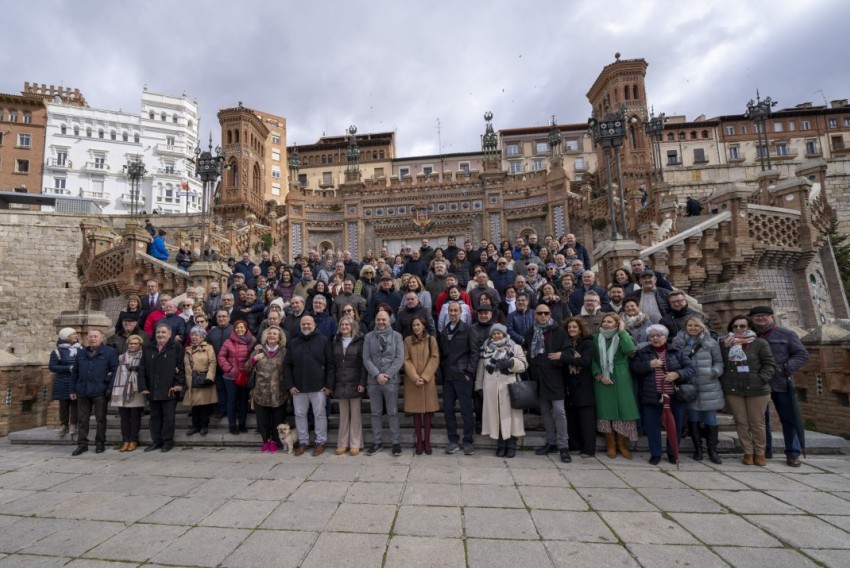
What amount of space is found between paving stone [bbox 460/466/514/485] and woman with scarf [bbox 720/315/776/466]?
3.13m

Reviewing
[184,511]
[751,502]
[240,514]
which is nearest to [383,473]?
[240,514]

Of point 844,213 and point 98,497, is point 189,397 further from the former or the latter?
point 844,213

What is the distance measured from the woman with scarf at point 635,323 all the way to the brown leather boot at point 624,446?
1.29 m

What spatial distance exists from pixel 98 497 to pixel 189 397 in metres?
2.09

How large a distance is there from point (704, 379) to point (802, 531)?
2.04 m

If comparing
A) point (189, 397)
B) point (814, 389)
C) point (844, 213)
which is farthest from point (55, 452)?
point (844, 213)

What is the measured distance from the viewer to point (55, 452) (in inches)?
245

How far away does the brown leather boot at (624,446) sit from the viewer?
17.5 feet

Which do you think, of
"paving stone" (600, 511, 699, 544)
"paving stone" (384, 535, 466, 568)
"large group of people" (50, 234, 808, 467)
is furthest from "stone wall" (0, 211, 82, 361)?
"paving stone" (600, 511, 699, 544)

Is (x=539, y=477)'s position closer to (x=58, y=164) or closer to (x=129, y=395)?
(x=129, y=395)

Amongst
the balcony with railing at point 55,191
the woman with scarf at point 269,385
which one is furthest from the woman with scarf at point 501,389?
the balcony with railing at point 55,191

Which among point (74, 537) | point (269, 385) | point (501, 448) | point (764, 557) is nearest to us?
point (764, 557)

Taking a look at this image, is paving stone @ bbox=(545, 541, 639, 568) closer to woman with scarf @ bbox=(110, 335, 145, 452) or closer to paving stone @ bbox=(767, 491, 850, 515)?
paving stone @ bbox=(767, 491, 850, 515)

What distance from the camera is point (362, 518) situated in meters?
3.60
